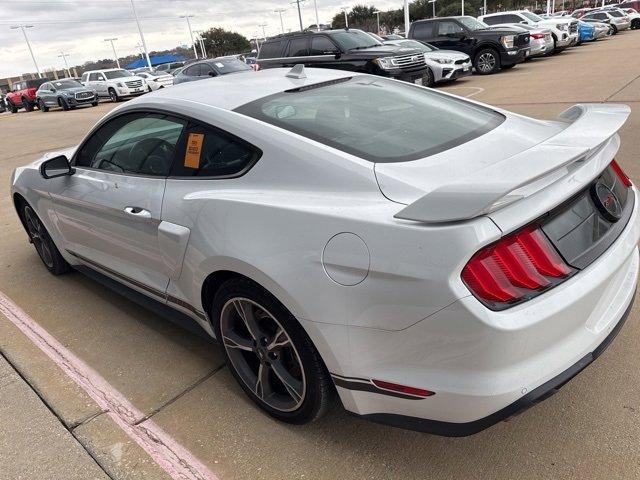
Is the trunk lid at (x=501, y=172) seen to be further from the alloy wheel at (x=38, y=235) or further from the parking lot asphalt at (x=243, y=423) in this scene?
the alloy wheel at (x=38, y=235)

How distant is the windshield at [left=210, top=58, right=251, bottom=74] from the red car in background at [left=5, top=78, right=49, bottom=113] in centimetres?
1885

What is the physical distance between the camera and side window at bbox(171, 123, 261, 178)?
91.9 inches

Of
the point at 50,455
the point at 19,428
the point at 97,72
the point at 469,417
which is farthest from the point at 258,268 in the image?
the point at 97,72

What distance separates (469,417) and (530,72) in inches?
623

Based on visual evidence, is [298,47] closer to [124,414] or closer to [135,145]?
[135,145]

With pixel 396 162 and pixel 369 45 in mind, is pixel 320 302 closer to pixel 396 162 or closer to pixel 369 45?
pixel 396 162

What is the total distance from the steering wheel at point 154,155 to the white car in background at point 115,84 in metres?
23.1

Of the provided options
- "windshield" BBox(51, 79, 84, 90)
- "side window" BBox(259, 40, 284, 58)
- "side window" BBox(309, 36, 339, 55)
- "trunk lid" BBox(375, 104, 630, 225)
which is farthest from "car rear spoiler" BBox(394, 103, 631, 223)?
"windshield" BBox(51, 79, 84, 90)

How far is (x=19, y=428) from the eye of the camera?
2.61m

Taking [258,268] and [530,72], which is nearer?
[258,268]

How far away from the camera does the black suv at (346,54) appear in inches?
486

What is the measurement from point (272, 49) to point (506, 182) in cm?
1371

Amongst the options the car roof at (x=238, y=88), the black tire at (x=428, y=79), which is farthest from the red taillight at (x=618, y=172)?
the black tire at (x=428, y=79)

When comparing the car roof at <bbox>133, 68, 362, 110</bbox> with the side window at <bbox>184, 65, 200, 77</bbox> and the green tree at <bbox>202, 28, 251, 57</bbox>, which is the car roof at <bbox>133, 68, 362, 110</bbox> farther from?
the green tree at <bbox>202, 28, 251, 57</bbox>
